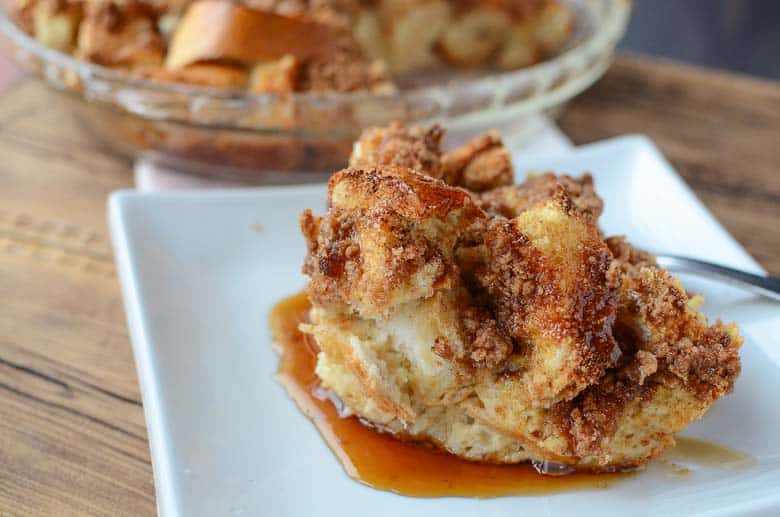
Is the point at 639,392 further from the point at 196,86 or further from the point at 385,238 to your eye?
the point at 196,86

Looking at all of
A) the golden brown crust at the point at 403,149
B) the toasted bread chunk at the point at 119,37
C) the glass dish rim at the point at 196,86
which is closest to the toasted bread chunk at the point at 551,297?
the golden brown crust at the point at 403,149

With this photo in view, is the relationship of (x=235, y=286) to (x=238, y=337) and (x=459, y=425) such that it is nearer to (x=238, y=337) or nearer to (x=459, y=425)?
(x=238, y=337)

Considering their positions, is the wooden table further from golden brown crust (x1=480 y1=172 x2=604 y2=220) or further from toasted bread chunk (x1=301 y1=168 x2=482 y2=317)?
golden brown crust (x1=480 y1=172 x2=604 y2=220)

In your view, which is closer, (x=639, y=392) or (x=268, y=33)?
(x=639, y=392)

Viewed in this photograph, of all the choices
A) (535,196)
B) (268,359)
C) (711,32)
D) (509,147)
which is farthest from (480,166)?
(711,32)

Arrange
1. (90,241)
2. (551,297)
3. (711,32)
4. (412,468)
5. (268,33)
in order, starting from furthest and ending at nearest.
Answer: (711,32), (268,33), (90,241), (412,468), (551,297)

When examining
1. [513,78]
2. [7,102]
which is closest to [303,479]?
[513,78]
